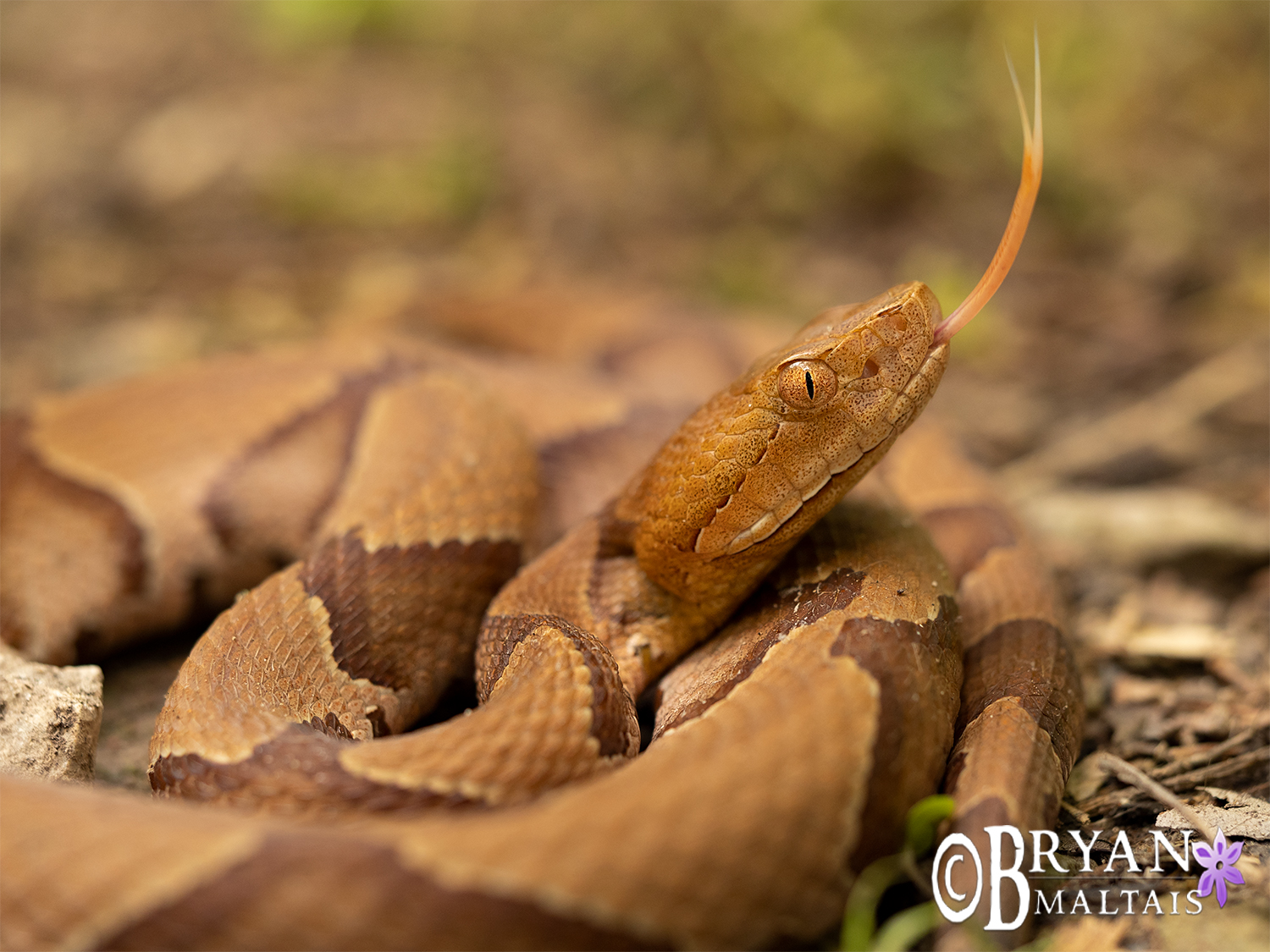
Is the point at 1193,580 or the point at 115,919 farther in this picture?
the point at 1193,580

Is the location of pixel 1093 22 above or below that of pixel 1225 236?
above

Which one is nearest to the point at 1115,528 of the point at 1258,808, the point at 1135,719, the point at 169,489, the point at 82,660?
the point at 1135,719

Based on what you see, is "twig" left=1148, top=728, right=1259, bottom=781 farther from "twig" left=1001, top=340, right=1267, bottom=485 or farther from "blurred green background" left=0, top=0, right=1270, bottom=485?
"blurred green background" left=0, top=0, right=1270, bottom=485

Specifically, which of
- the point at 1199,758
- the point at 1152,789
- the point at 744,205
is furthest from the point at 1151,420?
the point at 744,205

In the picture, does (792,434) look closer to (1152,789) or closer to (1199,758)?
(1152,789)

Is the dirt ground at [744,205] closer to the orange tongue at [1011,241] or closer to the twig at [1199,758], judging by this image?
the twig at [1199,758]

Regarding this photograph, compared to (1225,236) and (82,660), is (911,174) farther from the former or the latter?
(82,660)

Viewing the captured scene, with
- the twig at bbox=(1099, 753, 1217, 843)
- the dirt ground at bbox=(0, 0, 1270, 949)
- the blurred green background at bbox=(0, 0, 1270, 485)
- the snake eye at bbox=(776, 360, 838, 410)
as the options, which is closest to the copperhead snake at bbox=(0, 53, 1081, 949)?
the snake eye at bbox=(776, 360, 838, 410)
